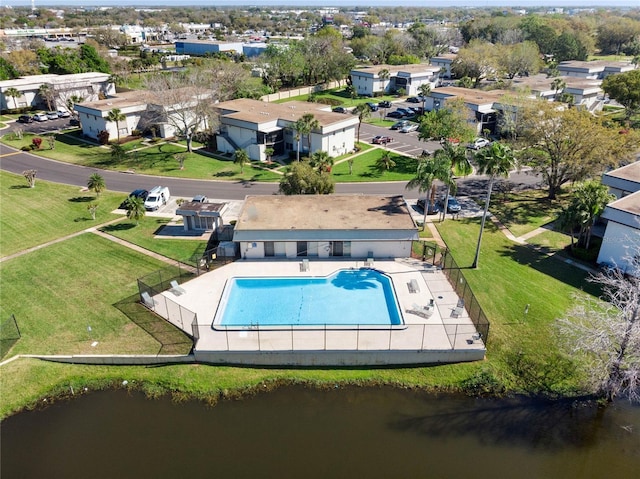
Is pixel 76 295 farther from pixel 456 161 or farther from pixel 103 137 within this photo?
pixel 103 137

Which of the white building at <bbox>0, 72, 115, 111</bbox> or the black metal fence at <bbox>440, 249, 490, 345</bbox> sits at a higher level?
the white building at <bbox>0, 72, 115, 111</bbox>

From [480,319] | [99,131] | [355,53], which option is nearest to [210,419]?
[480,319]

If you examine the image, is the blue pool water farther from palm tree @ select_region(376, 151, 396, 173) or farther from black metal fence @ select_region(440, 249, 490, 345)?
palm tree @ select_region(376, 151, 396, 173)

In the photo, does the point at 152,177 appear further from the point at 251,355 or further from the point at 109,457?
the point at 109,457

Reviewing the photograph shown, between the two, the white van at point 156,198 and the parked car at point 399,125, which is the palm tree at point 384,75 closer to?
the parked car at point 399,125

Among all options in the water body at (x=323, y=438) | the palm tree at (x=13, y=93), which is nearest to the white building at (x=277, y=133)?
the water body at (x=323, y=438)

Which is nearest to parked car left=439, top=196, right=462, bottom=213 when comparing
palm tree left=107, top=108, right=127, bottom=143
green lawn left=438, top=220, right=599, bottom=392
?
green lawn left=438, top=220, right=599, bottom=392
